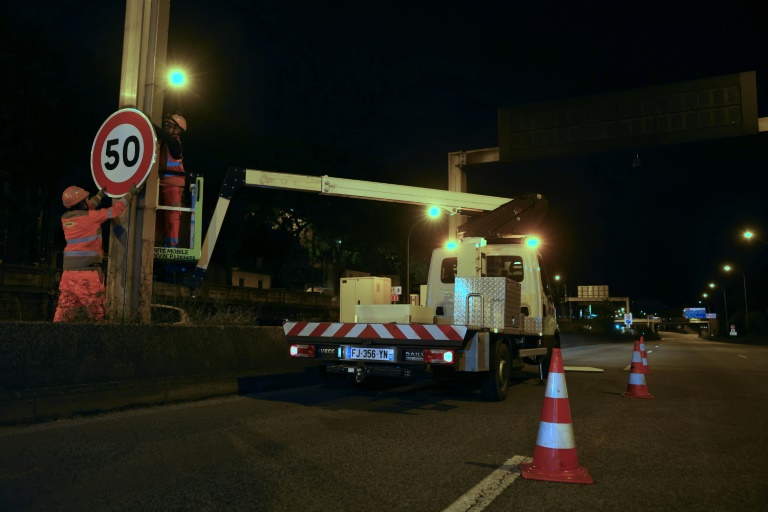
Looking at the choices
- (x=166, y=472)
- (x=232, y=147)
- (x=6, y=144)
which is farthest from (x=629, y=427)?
(x=232, y=147)

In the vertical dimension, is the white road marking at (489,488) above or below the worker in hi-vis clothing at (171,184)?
below

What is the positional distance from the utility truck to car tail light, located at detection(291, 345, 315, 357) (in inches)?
0.5

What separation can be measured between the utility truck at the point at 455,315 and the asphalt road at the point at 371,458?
627mm

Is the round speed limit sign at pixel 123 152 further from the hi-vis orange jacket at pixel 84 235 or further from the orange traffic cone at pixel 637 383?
the orange traffic cone at pixel 637 383

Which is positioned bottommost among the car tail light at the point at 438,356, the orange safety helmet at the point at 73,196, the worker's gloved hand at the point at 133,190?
the car tail light at the point at 438,356

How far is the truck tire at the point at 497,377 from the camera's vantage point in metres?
8.34

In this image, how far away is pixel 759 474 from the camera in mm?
4664

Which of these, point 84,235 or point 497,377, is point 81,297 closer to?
point 84,235

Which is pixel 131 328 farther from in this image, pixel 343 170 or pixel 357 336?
pixel 343 170

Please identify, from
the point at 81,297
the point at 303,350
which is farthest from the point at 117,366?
the point at 303,350

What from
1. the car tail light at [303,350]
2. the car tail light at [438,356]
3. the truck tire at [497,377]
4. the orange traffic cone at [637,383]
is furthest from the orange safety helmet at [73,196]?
the orange traffic cone at [637,383]

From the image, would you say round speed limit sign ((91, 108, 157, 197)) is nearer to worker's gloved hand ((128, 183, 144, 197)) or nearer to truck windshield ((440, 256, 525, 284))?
worker's gloved hand ((128, 183, 144, 197))

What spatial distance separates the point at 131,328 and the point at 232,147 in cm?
3013

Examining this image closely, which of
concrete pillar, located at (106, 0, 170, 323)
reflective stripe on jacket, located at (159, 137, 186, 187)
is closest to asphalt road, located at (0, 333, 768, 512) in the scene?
concrete pillar, located at (106, 0, 170, 323)
